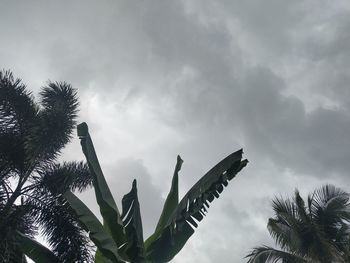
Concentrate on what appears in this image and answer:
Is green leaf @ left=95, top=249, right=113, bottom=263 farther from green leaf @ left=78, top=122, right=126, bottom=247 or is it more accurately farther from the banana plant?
green leaf @ left=78, top=122, right=126, bottom=247

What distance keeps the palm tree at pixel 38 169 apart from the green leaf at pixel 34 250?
3.3 inches

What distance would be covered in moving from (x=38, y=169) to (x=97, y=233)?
3.97 metres

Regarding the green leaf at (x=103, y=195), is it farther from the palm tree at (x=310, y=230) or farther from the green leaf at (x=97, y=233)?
the palm tree at (x=310, y=230)

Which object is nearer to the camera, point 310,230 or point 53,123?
point 53,123

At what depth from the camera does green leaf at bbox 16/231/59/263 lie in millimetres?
8711

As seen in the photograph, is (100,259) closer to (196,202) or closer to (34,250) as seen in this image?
(34,250)

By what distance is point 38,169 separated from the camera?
33.6 ft

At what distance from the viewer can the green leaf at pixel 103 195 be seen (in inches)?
287

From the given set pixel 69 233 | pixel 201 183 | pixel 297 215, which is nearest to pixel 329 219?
pixel 297 215

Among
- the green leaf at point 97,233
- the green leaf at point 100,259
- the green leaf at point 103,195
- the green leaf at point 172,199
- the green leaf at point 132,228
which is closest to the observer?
the green leaf at point 132,228

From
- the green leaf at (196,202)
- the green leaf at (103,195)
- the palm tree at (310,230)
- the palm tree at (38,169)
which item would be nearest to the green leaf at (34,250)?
the palm tree at (38,169)

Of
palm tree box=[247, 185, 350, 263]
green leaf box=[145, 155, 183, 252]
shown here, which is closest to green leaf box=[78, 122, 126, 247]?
green leaf box=[145, 155, 183, 252]

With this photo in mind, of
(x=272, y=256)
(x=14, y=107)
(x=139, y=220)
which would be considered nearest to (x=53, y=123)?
(x=14, y=107)

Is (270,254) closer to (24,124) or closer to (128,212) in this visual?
(128,212)
